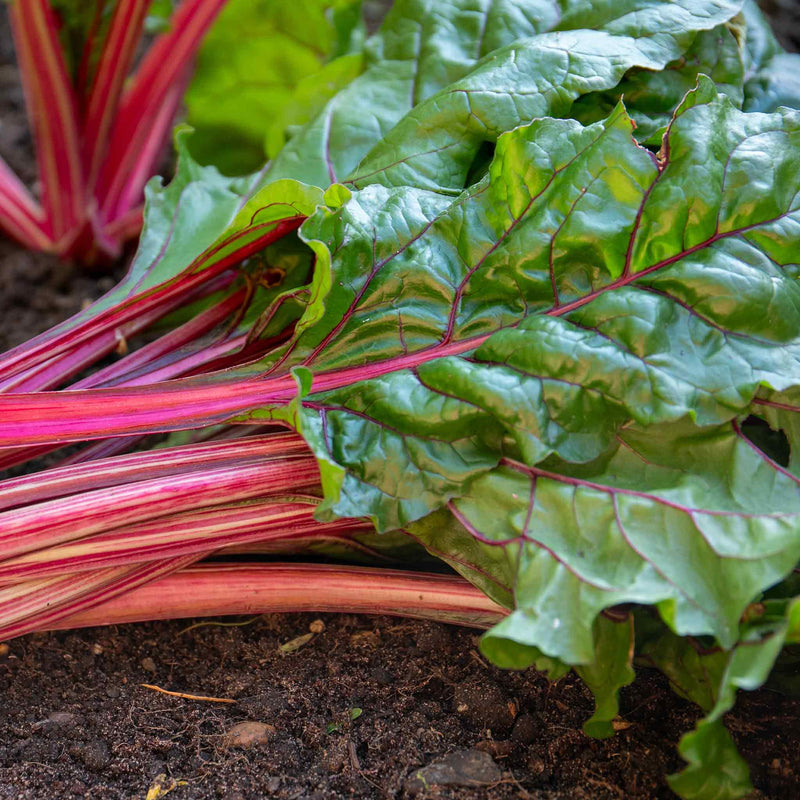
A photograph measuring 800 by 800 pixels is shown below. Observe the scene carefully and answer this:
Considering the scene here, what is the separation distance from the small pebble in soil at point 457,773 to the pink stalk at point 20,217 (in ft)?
5.94

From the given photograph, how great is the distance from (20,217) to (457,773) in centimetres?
190

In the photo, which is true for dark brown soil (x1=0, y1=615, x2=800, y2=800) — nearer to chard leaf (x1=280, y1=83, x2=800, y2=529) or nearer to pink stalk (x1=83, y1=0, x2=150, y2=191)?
chard leaf (x1=280, y1=83, x2=800, y2=529)

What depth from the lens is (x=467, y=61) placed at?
1.65m

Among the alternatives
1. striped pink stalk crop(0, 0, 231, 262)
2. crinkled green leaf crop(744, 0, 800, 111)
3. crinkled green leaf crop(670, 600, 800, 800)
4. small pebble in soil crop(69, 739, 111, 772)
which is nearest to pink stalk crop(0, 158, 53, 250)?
striped pink stalk crop(0, 0, 231, 262)

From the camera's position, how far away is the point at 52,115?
2.24 meters

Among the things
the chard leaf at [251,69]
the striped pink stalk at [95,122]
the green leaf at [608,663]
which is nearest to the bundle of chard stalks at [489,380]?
the green leaf at [608,663]

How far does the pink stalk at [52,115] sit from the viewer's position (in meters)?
2.12

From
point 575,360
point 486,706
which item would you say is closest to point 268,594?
point 486,706

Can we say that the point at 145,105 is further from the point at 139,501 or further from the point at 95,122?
the point at 139,501

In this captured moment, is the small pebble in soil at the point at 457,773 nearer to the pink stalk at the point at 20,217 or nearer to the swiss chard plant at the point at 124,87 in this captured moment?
the swiss chard plant at the point at 124,87

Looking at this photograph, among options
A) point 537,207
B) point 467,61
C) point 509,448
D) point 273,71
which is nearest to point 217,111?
point 273,71

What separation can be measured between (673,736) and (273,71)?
1806 mm

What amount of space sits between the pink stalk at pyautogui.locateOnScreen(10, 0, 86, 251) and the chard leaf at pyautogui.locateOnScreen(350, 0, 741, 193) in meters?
1.15

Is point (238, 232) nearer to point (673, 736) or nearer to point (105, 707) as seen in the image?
point (105, 707)
